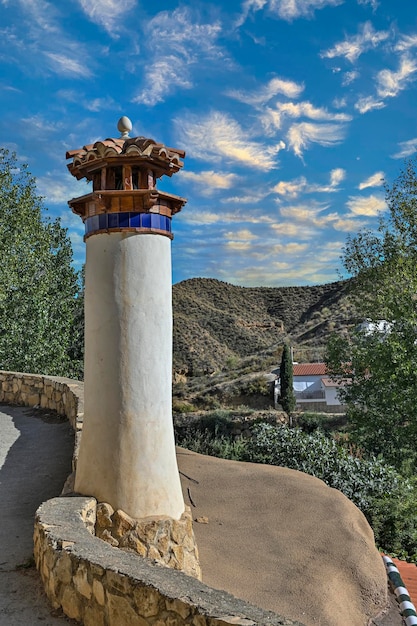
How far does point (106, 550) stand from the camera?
11.4 ft

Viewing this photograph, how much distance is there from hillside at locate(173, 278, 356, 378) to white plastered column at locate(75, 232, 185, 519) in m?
35.5

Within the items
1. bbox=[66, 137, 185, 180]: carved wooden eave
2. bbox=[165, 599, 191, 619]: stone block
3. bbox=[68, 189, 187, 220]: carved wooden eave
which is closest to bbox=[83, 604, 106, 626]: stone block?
bbox=[165, 599, 191, 619]: stone block

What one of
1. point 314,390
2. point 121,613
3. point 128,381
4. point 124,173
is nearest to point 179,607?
point 121,613

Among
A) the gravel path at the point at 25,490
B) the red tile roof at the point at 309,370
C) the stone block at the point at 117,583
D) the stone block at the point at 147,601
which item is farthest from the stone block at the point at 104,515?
the red tile roof at the point at 309,370

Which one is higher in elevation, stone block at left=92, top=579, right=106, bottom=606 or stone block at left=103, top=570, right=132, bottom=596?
stone block at left=103, top=570, right=132, bottom=596

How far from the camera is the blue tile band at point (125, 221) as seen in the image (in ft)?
15.9

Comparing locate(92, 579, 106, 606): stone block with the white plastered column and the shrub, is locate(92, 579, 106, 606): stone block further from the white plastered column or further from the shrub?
A: the shrub

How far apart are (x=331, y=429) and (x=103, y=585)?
20.6 meters

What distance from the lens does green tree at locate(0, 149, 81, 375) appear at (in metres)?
16.9

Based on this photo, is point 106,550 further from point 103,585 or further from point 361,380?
point 361,380

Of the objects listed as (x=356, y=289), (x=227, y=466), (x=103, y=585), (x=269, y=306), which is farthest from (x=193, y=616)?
(x=269, y=306)

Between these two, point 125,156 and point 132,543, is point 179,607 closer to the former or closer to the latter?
point 132,543

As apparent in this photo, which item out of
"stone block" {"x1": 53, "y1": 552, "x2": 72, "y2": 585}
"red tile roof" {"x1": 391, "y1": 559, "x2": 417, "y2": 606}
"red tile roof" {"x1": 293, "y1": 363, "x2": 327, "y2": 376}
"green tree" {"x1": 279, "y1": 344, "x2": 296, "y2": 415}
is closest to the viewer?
"stone block" {"x1": 53, "y1": 552, "x2": 72, "y2": 585}

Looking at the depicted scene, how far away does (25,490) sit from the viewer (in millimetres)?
6027
